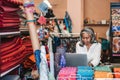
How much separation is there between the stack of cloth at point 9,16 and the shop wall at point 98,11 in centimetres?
322

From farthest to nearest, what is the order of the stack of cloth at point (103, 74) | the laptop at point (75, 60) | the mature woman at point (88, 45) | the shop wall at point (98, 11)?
the shop wall at point (98, 11), the mature woman at point (88, 45), the laptop at point (75, 60), the stack of cloth at point (103, 74)

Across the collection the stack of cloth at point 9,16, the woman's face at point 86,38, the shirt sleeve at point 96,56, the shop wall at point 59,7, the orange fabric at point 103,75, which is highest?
the shop wall at point 59,7

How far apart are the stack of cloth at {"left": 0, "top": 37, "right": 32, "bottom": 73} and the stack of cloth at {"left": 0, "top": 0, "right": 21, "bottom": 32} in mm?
109

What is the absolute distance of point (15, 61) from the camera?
2170mm

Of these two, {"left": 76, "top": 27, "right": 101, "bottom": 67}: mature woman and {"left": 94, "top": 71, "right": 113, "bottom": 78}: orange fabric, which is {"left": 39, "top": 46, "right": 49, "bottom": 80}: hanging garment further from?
{"left": 76, "top": 27, "right": 101, "bottom": 67}: mature woman

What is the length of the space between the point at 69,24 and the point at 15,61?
277 centimetres

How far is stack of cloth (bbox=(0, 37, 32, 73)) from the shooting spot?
189 cm

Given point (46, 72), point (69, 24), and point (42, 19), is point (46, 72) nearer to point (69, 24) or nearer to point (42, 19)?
point (42, 19)

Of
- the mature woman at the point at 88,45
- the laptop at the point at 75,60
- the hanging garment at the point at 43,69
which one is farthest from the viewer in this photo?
the mature woman at the point at 88,45

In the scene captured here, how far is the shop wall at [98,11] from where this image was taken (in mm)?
5328

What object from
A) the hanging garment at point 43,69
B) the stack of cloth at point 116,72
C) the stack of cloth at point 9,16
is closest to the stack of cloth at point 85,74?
the stack of cloth at point 116,72

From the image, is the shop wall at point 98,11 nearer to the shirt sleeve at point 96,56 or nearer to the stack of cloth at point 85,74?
the shirt sleeve at point 96,56

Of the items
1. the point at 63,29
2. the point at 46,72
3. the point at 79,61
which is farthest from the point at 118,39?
the point at 46,72

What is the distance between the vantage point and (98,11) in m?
5.36
